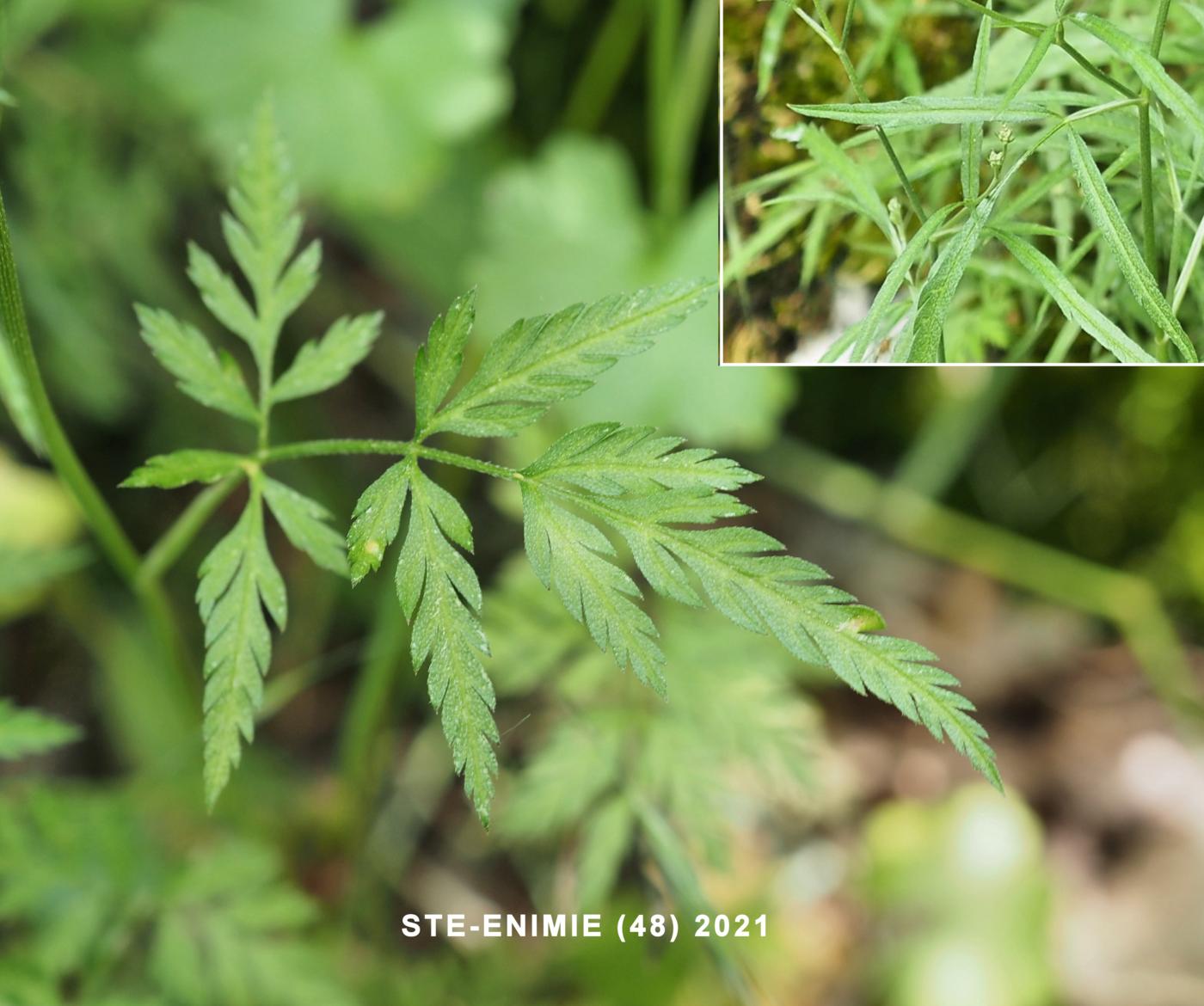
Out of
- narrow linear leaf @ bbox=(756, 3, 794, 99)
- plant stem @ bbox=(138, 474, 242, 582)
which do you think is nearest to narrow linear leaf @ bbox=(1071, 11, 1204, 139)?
narrow linear leaf @ bbox=(756, 3, 794, 99)

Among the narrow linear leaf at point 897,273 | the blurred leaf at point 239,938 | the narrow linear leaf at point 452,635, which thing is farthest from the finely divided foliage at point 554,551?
the blurred leaf at point 239,938

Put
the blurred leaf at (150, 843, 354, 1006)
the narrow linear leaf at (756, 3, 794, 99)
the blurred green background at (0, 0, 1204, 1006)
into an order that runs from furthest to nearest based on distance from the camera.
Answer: the blurred green background at (0, 0, 1204, 1006), the blurred leaf at (150, 843, 354, 1006), the narrow linear leaf at (756, 3, 794, 99)

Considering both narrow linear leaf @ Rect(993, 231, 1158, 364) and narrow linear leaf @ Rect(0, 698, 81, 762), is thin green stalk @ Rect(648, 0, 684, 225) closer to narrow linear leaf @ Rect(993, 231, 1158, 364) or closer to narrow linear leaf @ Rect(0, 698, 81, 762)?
narrow linear leaf @ Rect(993, 231, 1158, 364)

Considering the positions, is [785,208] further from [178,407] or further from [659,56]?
[178,407]

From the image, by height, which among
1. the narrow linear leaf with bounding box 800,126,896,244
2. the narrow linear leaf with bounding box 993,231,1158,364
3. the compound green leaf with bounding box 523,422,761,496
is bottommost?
the compound green leaf with bounding box 523,422,761,496

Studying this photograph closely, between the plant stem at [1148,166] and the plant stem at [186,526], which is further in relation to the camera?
the plant stem at [186,526]

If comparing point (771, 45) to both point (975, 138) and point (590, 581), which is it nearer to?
point (975, 138)

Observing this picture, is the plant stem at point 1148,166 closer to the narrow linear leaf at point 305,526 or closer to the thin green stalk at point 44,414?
the narrow linear leaf at point 305,526
